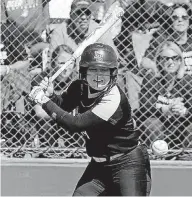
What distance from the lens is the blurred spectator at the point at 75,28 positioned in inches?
193

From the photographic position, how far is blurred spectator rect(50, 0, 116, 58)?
4.91m

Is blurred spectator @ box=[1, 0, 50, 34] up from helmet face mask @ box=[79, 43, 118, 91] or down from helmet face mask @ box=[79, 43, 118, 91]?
up

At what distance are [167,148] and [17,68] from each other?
165cm

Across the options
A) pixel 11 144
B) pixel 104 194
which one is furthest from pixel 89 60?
pixel 11 144

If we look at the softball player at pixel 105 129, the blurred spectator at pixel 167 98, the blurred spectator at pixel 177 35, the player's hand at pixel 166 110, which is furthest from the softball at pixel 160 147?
the softball player at pixel 105 129

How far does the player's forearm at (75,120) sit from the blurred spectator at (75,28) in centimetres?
200

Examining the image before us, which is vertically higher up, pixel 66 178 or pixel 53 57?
pixel 53 57

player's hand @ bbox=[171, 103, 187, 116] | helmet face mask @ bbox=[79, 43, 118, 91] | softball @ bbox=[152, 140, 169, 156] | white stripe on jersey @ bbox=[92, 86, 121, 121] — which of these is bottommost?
softball @ bbox=[152, 140, 169, 156]

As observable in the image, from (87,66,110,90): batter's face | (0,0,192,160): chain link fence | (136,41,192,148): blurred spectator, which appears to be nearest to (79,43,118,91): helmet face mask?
(87,66,110,90): batter's face

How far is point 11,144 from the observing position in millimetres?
5141

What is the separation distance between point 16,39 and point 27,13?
28cm

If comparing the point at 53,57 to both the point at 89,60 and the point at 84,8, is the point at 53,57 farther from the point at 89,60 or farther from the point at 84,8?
the point at 89,60

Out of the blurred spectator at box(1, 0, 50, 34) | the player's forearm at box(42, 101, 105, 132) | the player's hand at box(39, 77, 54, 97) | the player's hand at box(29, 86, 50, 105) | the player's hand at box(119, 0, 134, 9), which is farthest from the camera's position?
the blurred spectator at box(1, 0, 50, 34)

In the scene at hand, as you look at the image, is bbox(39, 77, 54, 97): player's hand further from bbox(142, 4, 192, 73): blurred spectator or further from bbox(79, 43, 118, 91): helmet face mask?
bbox(142, 4, 192, 73): blurred spectator
